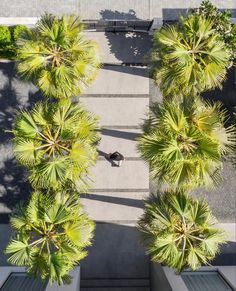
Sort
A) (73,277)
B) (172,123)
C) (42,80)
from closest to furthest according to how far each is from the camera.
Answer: (172,123), (42,80), (73,277)

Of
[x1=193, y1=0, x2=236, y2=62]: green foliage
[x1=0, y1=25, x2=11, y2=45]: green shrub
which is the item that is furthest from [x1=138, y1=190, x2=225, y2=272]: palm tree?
[x1=0, y1=25, x2=11, y2=45]: green shrub

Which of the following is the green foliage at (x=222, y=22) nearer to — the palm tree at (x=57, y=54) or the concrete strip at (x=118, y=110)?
the concrete strip at (x=118, y=110)

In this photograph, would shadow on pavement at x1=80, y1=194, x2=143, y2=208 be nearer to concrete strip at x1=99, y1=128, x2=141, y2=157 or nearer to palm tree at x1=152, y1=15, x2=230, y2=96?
concrete strip at x1=99, y1=128, x2=141, y2=157

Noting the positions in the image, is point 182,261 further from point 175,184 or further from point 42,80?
point 42,80

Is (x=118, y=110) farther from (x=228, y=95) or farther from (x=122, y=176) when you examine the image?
(x=228, y=95)

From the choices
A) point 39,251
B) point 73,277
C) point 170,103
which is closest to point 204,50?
point 170,103

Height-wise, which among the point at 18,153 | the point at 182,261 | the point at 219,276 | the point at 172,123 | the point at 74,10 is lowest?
the point at 219,276

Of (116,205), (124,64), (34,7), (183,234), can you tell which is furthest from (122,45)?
(183,234)
